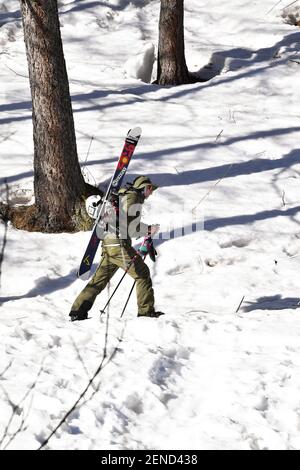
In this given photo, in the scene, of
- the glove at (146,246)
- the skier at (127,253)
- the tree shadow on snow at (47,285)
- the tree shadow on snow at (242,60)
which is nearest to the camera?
the skier at (127,253)

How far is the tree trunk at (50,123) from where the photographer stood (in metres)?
8.77

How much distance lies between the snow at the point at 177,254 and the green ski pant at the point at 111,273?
0.30 meters

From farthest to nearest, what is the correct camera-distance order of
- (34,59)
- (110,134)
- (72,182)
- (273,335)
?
(110,134) < (72,182) < (34,59) < (273,335)

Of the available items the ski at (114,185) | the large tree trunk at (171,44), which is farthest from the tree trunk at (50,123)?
the large tree trunk at (171,44)

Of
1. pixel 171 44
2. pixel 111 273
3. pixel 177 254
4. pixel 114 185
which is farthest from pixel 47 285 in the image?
pixel 171 44

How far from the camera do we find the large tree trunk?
14.0 m

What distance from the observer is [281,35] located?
16.4 metres

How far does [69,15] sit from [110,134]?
646 centimetres

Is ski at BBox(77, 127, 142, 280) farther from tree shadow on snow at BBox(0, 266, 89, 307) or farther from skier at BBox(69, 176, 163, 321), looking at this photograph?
tree shadow on snow at BBox(0, 266, 89, 307)

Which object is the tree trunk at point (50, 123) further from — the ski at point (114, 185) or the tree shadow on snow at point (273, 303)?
the tree shadow on snow at point (273, 303)

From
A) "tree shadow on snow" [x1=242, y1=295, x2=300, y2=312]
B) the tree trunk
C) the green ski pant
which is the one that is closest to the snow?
"tree shadow on snow" [x1=242, y1=295, x2=300, y2=312]

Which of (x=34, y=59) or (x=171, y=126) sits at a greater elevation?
(x=34, y=59)
